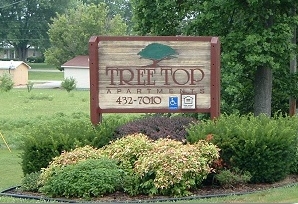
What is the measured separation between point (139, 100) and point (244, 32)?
21.8ft

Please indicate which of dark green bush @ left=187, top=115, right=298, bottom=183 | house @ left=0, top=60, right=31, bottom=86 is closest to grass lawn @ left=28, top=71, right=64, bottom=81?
house @ left=0, top=60, right=31, bottom=86

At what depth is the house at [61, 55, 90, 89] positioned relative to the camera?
237 feet

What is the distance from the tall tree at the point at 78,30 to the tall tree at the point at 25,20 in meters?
31.2

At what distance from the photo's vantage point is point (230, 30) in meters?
19.7

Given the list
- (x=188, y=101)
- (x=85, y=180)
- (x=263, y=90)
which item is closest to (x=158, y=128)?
(x=188, y=101)

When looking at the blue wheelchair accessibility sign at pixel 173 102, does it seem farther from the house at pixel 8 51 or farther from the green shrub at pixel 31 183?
the house at pixel 8 51

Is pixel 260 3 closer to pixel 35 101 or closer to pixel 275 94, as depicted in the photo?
pixel 275 94

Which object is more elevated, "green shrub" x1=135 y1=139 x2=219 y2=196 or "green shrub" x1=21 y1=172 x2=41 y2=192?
"green shrub" x1=135 y1=139 x2=219 y2=196

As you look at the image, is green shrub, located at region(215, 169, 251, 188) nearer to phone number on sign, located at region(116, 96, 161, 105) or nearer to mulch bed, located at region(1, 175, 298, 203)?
mulch bed, located at region(1, 175, 298, 203)

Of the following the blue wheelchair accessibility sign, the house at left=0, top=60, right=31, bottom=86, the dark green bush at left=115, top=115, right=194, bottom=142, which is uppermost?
the blue wheelchair accessibility sign

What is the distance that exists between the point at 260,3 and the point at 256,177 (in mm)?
7563

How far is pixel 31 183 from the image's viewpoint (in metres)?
11.8

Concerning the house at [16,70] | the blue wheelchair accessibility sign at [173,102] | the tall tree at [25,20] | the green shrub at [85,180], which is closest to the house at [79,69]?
the house at [16,70]

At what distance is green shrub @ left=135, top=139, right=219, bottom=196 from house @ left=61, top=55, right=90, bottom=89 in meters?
60.8
